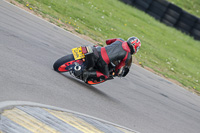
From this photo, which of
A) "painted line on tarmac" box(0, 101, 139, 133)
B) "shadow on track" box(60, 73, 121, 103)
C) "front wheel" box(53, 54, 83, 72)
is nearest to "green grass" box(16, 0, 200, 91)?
"shadow on track" box(60, 73, 121, 103)

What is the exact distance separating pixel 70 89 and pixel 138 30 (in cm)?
1393

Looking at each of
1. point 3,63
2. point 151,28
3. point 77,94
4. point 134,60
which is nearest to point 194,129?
point 77,94

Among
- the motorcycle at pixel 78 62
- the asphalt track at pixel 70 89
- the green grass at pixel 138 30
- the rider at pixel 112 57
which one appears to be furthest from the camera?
the green grass at pixel 138 30

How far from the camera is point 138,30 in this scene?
2006 centimetres

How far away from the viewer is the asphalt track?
19.0 ft

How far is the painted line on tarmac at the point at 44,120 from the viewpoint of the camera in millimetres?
3998

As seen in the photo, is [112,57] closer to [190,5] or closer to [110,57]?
[110,57]

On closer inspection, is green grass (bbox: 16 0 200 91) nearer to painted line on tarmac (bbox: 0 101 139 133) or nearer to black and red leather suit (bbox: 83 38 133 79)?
black and red leather suit (bbox: 83 38 133 79)

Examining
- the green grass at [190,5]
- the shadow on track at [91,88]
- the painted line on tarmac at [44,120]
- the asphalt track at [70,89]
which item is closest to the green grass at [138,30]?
the asphalt track at [70,89]

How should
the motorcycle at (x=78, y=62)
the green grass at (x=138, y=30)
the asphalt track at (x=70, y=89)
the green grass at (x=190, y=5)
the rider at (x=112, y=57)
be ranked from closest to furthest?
the asphalt track at (x=70, y=89)
the motorcycle at (x=78, y=62)
the rider at (x=112, y=57)
the green grass at (x=138, y=30)
the green grass at (x=190, y=5)

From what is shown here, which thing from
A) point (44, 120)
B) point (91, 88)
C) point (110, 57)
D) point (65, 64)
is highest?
point (110, 57)

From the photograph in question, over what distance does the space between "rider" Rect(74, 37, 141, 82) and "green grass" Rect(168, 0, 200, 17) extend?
21.0 metres

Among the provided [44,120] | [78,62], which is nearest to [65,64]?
[78,62]

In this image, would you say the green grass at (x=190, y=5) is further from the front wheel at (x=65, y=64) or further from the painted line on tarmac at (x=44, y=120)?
the painted line on tarmac at (x=44, y=120)
